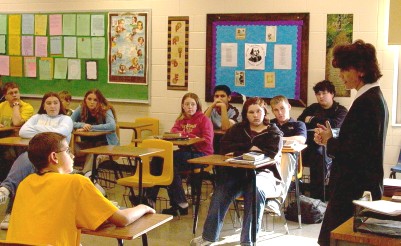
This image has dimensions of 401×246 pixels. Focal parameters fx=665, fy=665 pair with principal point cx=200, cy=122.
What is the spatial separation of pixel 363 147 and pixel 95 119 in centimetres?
460

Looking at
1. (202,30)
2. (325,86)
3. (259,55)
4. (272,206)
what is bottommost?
(272,206)

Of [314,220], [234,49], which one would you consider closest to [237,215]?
[314,220]

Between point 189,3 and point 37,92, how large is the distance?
8.28ft

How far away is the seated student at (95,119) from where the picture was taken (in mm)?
7116

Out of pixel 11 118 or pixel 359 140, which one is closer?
pixel 359 140

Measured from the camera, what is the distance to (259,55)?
25.0ft

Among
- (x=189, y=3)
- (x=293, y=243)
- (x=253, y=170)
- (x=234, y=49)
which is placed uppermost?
(x=189, y=3)

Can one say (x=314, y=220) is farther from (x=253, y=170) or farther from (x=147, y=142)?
(x=147, y=142)

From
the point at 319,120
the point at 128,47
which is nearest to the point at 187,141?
the point at 319,120

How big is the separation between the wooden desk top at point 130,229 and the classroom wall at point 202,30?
14.8ft

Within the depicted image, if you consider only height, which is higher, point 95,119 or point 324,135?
point 324,135

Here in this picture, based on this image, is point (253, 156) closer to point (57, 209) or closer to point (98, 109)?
point (57, 209)

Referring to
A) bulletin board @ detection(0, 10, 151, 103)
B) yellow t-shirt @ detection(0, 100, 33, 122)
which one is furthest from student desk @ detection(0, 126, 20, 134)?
bulletin board @ detection(0, 10, 151, 103)

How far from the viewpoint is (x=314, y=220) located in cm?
603
